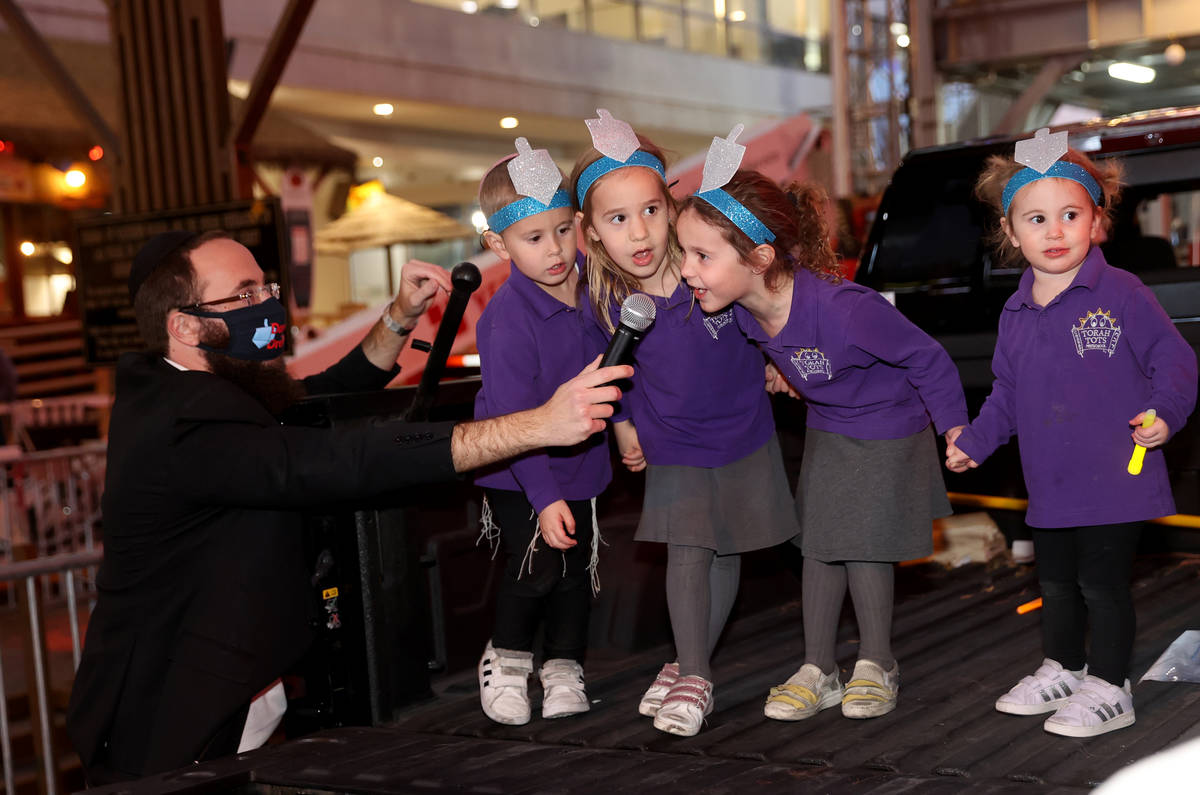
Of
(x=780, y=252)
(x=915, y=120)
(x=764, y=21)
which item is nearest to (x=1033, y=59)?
(x=915, y=120)

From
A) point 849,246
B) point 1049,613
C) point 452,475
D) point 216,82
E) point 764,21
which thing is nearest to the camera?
point 452,475

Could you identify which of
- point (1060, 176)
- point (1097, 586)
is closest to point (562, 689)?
point (1097, 586)

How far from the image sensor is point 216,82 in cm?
754

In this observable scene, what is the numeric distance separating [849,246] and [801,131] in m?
5.41

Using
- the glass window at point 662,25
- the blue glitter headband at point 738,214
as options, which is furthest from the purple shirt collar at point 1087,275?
the glass window at point 662,25

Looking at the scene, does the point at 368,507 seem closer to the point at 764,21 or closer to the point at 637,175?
the point at 637,175

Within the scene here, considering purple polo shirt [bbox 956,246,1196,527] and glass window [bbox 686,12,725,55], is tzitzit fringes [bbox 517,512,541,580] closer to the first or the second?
purple polo shirt [bbox 956,246,1196,527]

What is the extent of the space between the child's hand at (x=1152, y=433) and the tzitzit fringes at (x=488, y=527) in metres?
1.85

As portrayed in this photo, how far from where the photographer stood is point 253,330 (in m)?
3.37

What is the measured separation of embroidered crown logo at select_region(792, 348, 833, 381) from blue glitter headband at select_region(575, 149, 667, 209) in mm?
651

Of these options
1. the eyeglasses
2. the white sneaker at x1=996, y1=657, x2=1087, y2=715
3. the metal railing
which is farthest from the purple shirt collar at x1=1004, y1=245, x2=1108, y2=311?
the metal railing

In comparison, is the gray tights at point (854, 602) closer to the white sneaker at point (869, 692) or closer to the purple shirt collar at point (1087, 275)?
the white sneaker at point (869, 692)

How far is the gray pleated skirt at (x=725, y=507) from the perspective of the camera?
3537mm

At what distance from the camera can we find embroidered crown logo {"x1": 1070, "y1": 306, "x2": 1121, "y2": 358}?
10.3 ft
